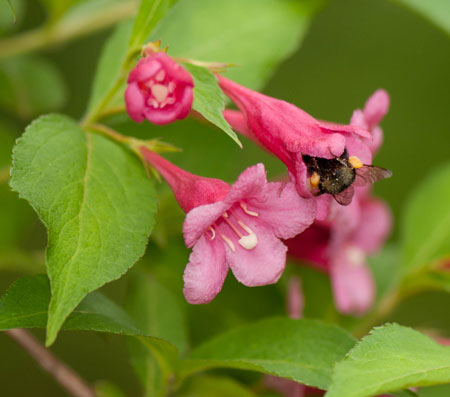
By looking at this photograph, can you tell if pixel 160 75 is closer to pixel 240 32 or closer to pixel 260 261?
pixel 260 261

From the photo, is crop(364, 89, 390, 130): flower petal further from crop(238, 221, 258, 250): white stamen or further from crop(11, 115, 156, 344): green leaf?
crop(11, 115, 156, 344): green leaf

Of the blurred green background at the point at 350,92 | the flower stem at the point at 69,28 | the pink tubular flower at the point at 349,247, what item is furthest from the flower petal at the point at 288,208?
the blurred green background at the point at 350,92

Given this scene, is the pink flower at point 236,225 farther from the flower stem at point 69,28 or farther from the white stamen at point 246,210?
the flower stem at point 69,28

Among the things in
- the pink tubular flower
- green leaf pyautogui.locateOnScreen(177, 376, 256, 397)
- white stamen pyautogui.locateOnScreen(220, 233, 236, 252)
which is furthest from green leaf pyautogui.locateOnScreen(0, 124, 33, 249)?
white stamen pyautogui.locateOnScreen(220, 233, 236, 252)

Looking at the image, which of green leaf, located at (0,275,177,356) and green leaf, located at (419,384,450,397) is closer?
green leaf, located at (0,275,177,356)

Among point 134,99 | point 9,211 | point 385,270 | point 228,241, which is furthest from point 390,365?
point 9,211

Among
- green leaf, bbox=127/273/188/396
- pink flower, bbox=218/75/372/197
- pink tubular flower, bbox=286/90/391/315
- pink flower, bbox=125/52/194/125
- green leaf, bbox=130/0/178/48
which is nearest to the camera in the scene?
pink flower, bbox=125/52/194/125
